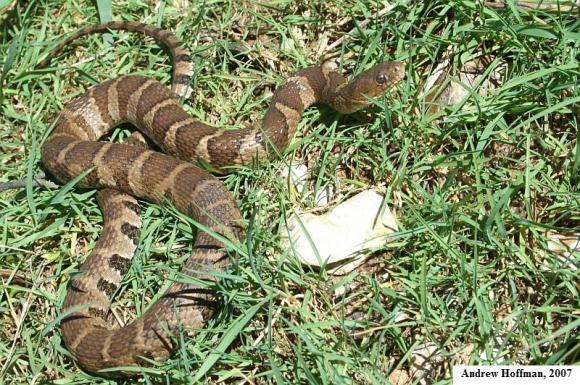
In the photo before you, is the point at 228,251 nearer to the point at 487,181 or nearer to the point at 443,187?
the point at 443,187

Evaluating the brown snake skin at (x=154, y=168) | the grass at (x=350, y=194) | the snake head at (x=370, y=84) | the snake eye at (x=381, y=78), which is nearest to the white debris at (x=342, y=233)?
the grass at (x=350, y=194)

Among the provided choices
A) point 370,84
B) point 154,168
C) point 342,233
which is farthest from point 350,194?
point 154,168

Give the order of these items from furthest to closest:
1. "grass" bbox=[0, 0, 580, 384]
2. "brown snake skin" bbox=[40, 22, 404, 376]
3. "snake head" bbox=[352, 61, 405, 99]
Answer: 1. "snake head" bbox=[352, 61, 405, 99]
2. "brown snake skin" bbox=[40, 22, 404, 376]
3. "grass" bbox=[0, 0, 580, 384]

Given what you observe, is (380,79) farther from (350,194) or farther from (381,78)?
(350,194)

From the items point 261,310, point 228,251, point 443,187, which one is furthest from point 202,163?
point 443,187

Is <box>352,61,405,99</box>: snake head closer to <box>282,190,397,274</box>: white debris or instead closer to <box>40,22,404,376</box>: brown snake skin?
<box>40,22,404,376</box>: brown snake skin

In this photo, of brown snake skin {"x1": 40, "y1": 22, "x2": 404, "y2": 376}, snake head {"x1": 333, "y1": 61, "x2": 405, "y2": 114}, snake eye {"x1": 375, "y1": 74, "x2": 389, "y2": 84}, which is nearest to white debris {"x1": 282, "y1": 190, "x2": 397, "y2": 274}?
brown snake skin {"x1": 40, "y1": 22, "x2": 404, "y2": 376}
